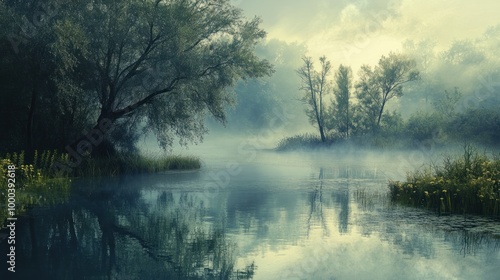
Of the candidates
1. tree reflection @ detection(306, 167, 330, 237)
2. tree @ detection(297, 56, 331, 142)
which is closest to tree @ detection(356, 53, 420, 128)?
tree @ detection(297, 56, 331, 142)

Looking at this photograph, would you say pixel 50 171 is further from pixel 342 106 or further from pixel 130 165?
pixel 342 106

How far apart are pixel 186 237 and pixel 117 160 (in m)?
22.1

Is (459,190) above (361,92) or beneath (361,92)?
beneath

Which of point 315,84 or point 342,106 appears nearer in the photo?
point 342,106

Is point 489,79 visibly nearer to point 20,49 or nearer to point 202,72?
point 202,72

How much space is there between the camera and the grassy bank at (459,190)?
19.4 metres

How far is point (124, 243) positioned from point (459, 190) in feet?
38.2

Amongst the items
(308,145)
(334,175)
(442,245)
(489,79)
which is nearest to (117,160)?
(334,175)

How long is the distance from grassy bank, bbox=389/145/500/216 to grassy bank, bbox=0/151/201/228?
13987 millimetres

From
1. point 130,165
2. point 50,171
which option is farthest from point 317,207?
point 130,165

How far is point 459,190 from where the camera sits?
65.3ft

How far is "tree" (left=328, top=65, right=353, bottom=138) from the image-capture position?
7312 cm

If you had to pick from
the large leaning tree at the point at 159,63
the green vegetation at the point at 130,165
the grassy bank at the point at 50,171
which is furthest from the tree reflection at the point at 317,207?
the green vegetation at the point at 130,165

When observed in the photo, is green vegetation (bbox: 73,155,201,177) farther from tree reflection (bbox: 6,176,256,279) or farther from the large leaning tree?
tree reflection (bbox: 6,176,256,279)
